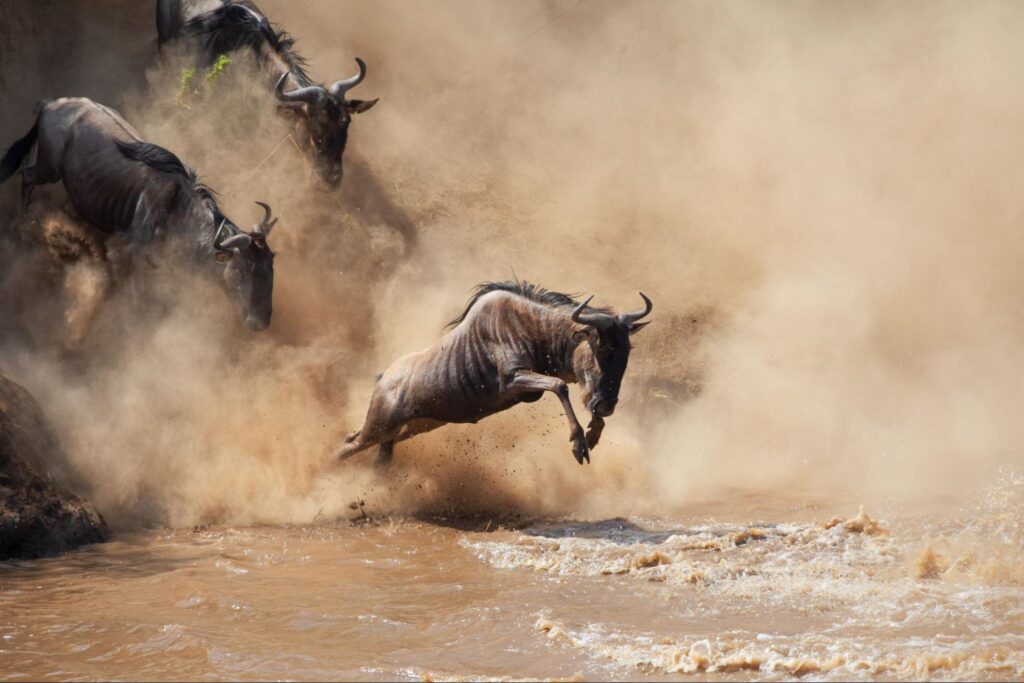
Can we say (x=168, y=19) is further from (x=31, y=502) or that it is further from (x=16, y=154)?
(x=31, y=502)

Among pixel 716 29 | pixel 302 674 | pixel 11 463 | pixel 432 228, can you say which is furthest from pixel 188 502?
pixel 716 29

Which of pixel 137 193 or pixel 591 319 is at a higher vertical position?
pixel 137 193

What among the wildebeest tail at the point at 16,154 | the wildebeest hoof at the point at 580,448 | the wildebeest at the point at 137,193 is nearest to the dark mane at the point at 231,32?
the wildebeest at the point at 137,193

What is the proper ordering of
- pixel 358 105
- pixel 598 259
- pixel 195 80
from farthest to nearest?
pixel 598 259 < pixel 358 105 < pixel 195 80

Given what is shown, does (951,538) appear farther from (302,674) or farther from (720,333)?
(720,333)

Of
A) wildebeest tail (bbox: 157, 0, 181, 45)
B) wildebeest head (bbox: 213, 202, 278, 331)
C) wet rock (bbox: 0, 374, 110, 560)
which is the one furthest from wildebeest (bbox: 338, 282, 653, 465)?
wildebeest tail (bbox: 157, 0, 181, 45)

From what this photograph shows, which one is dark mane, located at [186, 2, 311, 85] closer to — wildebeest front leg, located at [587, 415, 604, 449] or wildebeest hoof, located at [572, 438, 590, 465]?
wildebeest front leg, located at [587, 415, 604, 449]

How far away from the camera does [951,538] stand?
8047mm

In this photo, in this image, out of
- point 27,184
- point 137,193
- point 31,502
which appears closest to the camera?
point 31,502

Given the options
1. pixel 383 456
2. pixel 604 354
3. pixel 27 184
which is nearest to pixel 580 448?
pixel 604 354

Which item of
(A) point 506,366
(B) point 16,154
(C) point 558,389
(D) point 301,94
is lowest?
(C) point 558,389

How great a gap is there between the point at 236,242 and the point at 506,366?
2.96 metres

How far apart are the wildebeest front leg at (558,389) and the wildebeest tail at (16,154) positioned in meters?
5.69

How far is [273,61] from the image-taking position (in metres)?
13.2
